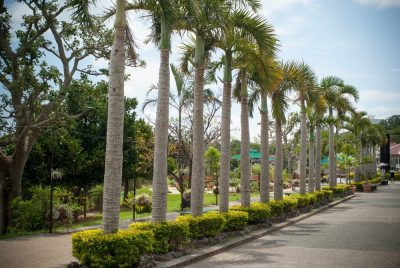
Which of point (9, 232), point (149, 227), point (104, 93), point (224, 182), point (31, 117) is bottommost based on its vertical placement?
point (9, 232)

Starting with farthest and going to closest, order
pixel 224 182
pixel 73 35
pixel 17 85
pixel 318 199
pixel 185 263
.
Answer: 1. pixel 318 199
2. pixel 73 35
3. pixel 17 85
4. pixel 224 182
5. pixel 185 263

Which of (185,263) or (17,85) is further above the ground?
(17,85)

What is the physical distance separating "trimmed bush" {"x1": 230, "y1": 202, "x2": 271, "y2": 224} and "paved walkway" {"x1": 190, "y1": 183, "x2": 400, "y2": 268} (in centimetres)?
81

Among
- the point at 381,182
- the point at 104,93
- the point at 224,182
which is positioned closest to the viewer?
the point at 224,182

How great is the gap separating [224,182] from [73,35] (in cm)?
935

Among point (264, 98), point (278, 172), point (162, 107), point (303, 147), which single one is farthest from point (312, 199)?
point (162, 107)

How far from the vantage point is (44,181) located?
21844mm

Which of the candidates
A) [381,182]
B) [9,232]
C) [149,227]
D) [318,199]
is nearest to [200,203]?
[149,227]

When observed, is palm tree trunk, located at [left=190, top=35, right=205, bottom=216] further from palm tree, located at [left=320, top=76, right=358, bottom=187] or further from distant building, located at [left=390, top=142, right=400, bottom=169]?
distant building, located at [left=390, top=142, right=400, bottom=169]

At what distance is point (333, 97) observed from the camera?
→ 88.1ft

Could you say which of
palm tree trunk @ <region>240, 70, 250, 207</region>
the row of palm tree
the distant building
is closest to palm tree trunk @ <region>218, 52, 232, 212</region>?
the row of palm tree

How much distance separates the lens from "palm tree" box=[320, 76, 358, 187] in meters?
26.5

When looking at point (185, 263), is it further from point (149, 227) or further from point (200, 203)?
point (200, 203)

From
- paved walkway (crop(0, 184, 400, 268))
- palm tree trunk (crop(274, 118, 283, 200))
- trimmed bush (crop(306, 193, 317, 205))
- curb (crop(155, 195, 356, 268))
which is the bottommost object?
paved walkway (crop(0, 184, 400, 268))
